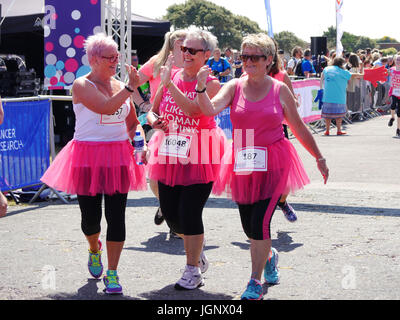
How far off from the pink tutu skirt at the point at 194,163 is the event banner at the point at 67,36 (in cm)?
605

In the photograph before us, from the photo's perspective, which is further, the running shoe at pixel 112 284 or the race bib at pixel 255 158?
the running shoe at pixel 112 284

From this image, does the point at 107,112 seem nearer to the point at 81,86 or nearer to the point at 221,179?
the point at 81,86

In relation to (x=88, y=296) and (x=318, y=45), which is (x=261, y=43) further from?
(x=318, y=45)

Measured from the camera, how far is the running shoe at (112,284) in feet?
15.8

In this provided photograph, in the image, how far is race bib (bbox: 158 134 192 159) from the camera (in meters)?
5.04

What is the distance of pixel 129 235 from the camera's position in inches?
272

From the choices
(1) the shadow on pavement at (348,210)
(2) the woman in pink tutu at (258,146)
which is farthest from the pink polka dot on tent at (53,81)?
(2) the woman in pink tutu at (258,146)

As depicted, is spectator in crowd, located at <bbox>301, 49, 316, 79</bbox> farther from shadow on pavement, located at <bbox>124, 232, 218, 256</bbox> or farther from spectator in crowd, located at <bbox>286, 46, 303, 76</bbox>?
shadow on pavement, located at <bbox>124, 232, 218, 256</bbox>

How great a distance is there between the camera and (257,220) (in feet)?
15.3

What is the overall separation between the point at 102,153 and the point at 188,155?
62cm

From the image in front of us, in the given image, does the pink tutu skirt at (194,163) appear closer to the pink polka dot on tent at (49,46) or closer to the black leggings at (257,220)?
the black leggings at (257,220)

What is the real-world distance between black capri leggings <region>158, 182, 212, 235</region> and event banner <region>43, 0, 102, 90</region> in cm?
617

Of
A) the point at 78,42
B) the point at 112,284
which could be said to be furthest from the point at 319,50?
the point at 112,284
